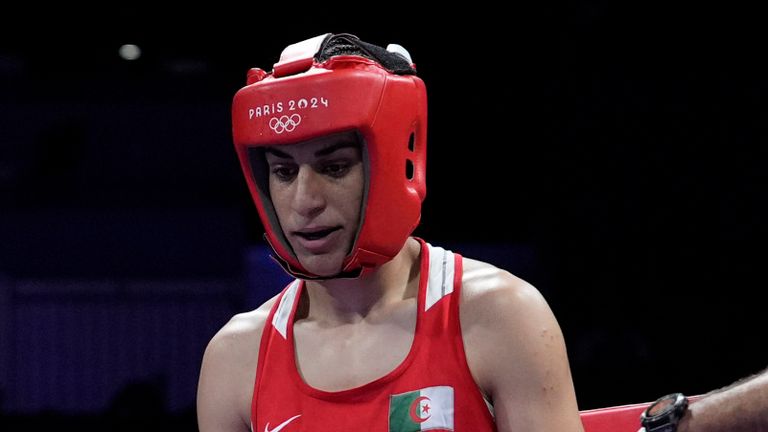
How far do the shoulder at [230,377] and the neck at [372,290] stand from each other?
0.17 m

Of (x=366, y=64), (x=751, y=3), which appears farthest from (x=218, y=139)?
Answer: (x=366, y=64)

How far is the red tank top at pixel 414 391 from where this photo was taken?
73.1 inches

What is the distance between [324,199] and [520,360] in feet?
1.56

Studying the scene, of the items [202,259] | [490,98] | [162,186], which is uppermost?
[490,98]

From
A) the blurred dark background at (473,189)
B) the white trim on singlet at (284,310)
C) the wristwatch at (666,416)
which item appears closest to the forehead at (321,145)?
the white trim on singlet at (284,310)

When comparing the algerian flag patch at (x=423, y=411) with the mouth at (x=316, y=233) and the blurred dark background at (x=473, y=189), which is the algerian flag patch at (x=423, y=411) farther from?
the blurred dark background at (x=473, y=189)

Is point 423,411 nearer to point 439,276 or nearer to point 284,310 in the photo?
point 439,276

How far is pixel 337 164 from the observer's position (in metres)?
1.87

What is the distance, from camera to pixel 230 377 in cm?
211

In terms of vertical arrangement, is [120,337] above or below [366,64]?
below

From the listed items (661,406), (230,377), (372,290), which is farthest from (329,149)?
(661,406)

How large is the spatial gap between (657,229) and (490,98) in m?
1.13

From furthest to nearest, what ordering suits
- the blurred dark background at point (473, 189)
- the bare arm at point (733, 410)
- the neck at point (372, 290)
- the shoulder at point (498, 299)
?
the blurred dark background at point (473, 189) → the neck at point (372, 290) → the shoulder at point (498, 299) → the bare arm at point (733, 410)

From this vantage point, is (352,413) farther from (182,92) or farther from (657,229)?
(182,92)
